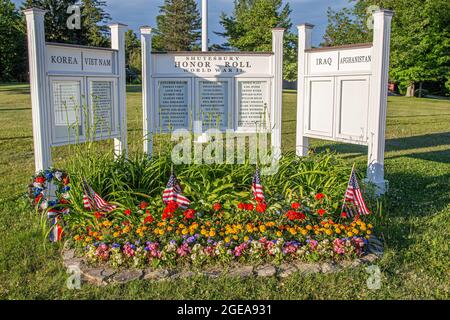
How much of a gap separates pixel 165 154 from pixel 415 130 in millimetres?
11029

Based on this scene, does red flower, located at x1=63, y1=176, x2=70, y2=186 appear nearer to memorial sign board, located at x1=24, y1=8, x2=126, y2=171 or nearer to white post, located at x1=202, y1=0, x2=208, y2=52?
memorial sign board, located at x1=24, y1=8, x2=126, y2=171

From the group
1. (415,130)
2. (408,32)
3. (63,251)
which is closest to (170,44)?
(408,32)

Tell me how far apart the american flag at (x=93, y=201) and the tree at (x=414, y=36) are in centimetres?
3041

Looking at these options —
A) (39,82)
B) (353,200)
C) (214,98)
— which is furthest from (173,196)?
(214,98)

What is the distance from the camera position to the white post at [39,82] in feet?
18.0

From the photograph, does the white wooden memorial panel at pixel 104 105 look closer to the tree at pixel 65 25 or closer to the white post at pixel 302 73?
the white post at pixel 302 73

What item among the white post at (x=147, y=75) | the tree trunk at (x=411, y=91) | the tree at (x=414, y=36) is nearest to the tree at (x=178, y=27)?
the tree at (x=414, y=36)

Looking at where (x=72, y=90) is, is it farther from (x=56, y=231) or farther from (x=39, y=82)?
(x=56, y=231)

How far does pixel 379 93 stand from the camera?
20.1 ft

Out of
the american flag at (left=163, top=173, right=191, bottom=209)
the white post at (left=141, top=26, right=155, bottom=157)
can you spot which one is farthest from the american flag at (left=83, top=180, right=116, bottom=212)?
the white post at (left=141, top=26, right=155, bottom=157)

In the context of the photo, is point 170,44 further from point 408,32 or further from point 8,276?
point 8,276

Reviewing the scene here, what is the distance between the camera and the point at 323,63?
6.98m
